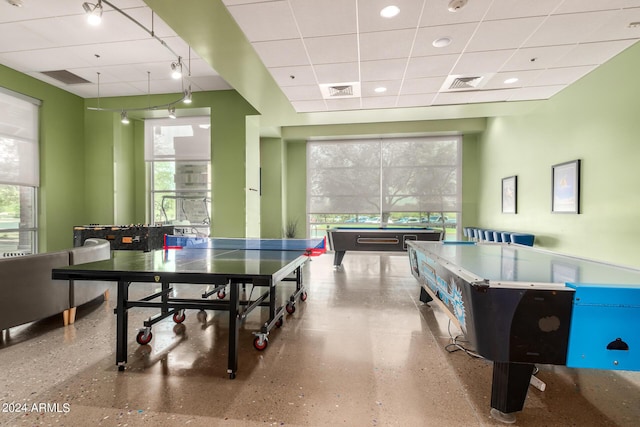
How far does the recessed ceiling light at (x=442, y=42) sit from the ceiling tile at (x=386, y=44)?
265 millimetres

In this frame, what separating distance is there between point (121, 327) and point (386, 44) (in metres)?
3.74

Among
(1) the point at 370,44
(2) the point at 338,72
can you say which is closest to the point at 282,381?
(1) the point at 370,44

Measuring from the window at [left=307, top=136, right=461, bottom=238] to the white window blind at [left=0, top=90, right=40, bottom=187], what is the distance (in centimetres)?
620

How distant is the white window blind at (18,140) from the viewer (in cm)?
510

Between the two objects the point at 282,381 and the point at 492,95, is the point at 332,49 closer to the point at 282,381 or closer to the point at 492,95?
the point at 492,95

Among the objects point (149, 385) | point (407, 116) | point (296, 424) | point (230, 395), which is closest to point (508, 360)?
point (296, 424)

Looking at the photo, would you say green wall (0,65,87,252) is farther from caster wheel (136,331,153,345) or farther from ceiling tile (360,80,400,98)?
ceiling tile (360,80,400,98)

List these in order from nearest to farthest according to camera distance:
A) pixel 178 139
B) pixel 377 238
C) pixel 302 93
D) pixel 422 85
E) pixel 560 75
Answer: pixel 560 75
pixel 422 85
pixel 302 93
pixel 377 238
pixel 178 139

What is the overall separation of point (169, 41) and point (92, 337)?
3.83 metres

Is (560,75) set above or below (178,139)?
above

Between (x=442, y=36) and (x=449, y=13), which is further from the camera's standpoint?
(x=442, y=36)

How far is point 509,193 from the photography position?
258 inches

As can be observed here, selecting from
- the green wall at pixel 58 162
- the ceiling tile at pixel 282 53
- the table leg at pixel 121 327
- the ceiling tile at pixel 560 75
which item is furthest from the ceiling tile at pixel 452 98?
the green wall at pixel 58 162

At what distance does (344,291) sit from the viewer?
14.7ft
